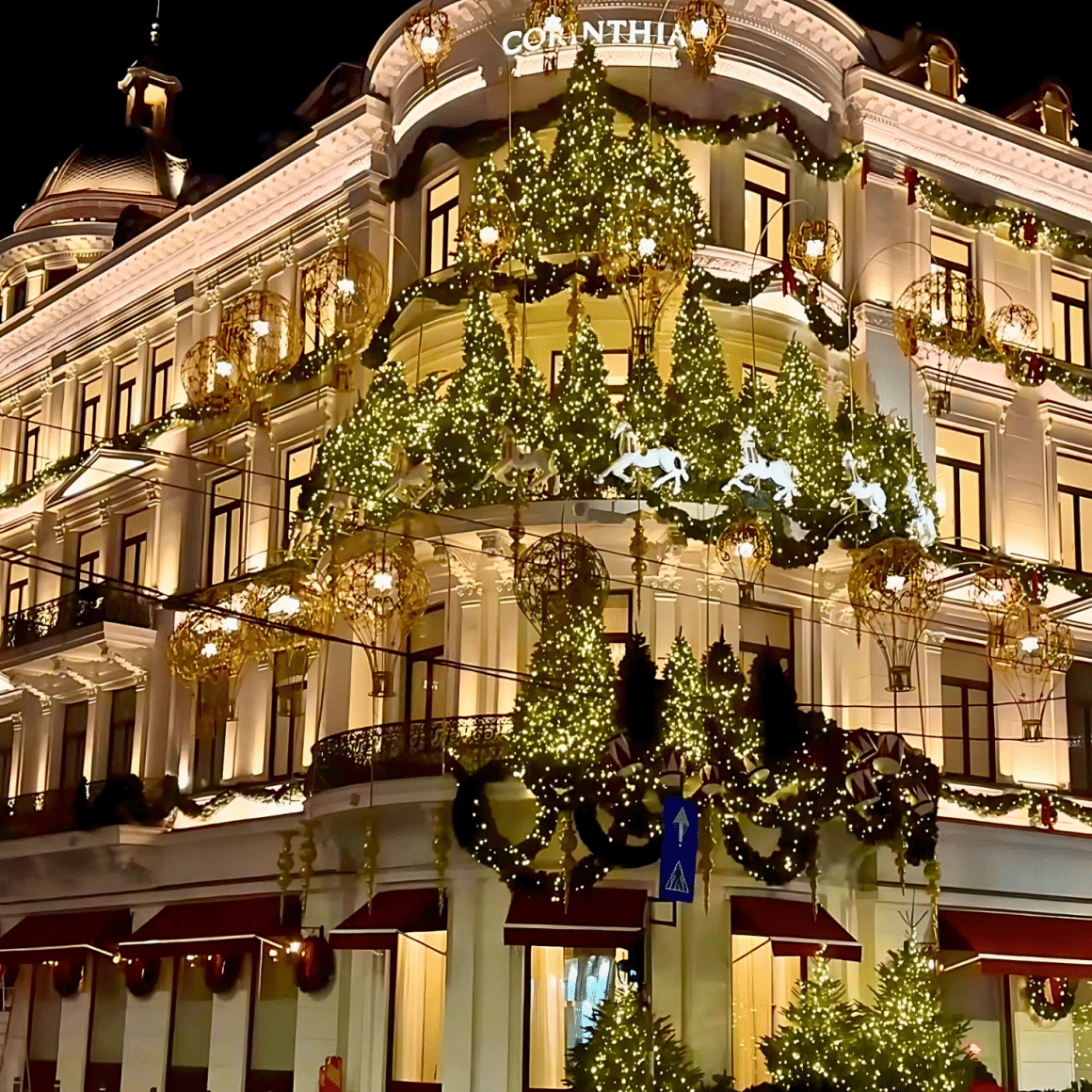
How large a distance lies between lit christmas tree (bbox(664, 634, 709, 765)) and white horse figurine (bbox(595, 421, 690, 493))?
2349 mm

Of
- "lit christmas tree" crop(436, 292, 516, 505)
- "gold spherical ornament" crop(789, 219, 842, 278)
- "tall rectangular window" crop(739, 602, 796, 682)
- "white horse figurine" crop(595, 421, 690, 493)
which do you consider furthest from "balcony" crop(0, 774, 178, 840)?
"gold spherical ornament" crop(789, 219, 842, 278)

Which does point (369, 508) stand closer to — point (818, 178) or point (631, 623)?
point (631, 623)

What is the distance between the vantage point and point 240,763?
30828mm

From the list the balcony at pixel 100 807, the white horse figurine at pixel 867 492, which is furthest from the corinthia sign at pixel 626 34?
the balcony at pixel 100 807

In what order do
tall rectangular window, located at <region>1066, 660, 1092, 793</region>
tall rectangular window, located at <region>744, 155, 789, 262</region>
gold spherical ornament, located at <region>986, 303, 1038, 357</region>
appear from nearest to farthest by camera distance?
tall rectangular window, located at <region>744, 155, 789, 262</region>, gold spherical ornament, located at <region>986, 303, 1038, 357</region>, tall rectangular window, located at <region>1066, 660, 1092, 793</region>

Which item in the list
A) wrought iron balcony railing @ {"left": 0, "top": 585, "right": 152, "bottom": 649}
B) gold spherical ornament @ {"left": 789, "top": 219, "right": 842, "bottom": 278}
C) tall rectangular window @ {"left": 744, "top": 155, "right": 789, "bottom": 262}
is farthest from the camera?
wrought iron balcony railing @ {"left": 0, "top": 585, "right": 152, "bottom": 649}

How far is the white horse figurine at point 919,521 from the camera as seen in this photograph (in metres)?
26.1

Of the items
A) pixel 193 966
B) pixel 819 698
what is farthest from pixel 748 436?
pixel 193 966

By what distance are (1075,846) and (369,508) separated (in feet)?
41.1

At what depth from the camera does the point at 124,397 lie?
3684cm

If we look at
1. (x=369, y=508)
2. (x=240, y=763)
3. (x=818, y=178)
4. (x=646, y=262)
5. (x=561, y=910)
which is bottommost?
(x=561, y=910)

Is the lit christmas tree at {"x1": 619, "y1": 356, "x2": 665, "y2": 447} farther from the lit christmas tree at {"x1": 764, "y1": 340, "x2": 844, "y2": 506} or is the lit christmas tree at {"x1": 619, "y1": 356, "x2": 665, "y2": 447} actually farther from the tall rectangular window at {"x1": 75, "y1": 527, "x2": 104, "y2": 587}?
the tall rectangular window at {"x1": 75, "y1": 527, "x2": 104, "y2": 587}

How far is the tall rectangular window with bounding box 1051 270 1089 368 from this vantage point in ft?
103

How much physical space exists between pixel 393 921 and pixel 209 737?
8047 mm
